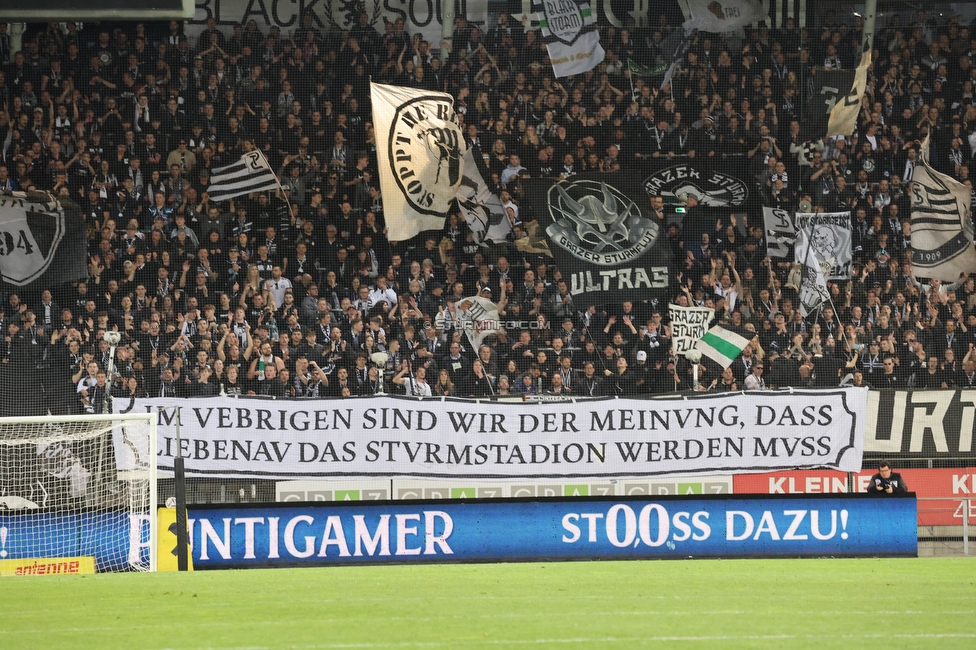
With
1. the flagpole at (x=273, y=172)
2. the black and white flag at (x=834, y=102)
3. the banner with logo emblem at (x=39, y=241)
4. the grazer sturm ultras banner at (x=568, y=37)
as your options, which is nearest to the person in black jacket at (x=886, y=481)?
the black and white flag at (x=834, y=102)

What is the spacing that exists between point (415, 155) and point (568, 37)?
3700mm

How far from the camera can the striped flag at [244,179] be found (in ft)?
54.1

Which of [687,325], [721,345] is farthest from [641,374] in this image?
[721,345]

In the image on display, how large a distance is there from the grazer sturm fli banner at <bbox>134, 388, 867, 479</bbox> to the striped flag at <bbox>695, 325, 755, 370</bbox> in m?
2.04

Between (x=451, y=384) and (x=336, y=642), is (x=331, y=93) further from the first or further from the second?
(x=336, y=642)

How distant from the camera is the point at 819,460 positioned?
12.8 meters

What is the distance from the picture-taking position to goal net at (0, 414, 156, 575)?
11164 mm

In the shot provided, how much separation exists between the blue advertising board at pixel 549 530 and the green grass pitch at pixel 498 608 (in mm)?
1534

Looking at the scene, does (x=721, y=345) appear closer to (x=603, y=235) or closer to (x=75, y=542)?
(x=603, y=235)

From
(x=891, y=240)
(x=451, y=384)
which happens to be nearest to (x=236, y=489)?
(x=451, y=384)

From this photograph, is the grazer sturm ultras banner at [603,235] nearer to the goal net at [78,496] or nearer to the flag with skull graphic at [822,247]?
the flag with skull graphic at [822,247]

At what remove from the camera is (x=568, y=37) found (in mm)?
17438

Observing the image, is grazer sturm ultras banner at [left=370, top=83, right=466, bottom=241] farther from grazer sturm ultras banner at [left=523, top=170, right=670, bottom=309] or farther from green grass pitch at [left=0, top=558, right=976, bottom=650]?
green grass pitch at [left=0, top=558, right=976, bottom=650]

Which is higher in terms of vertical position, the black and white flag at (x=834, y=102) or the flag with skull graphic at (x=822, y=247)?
the black and white flag at (x=834, y=102)
